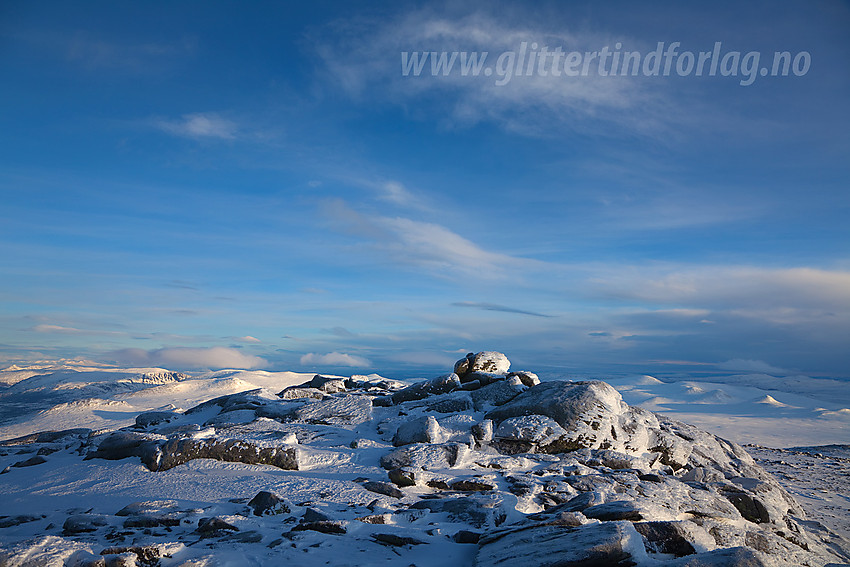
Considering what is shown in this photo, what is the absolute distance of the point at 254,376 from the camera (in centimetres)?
3356

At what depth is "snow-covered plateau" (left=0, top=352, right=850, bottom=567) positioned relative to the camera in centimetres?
462

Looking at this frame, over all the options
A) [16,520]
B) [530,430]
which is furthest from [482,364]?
[16,520]

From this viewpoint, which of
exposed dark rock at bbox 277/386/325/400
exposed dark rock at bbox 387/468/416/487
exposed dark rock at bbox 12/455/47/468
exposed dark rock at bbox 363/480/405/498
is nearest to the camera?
exposed dark rock at bbox 363/480/405/498

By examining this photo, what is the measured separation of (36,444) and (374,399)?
9.32m

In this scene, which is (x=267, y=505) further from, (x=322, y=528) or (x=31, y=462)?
(x=31, y=462)

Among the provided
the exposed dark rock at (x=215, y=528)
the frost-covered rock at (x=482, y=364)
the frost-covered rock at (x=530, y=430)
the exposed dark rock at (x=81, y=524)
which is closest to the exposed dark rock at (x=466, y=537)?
the exposed dark rock at (x=215, y=528)

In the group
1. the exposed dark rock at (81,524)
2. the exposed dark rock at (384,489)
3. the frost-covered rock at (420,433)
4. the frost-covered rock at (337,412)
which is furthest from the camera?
the frost-covered rock at (337,412)

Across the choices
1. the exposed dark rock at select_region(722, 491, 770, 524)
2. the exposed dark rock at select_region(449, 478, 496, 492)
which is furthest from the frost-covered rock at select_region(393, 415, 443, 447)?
the exposed dark rock at select_region(722, 491, 770, 524)

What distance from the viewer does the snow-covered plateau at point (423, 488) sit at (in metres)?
4.62

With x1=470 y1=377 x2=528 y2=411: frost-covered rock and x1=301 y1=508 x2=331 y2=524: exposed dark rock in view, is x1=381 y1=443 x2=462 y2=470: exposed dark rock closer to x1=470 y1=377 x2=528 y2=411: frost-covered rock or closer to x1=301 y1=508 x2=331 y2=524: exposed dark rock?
x1=301 y1=508 x2=331 y2=524: exposed dark rock

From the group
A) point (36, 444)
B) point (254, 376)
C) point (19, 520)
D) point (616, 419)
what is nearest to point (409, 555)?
point (19, 520)

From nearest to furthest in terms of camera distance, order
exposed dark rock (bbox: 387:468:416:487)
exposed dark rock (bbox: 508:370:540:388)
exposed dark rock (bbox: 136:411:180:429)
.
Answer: exposed dark rock (bbox: 387:468:416:487) < exposed dark rock (bbox: 136:411:180:429) < exposed dark rock (bbox: 508:370:540:388)

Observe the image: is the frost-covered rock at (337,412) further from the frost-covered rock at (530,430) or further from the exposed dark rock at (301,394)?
the frost-covered rock at (530,430)

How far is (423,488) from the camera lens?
7965 mm
